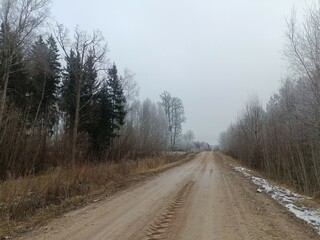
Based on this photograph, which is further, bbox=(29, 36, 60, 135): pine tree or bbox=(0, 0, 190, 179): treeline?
bbox=(29, 36, 60, 135): pine tree

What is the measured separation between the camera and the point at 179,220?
8570 mm

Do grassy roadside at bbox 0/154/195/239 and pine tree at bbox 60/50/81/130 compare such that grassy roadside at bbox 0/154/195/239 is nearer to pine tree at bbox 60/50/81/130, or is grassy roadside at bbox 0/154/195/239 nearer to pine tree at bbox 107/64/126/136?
pine tree at bbox 60/50/81/130

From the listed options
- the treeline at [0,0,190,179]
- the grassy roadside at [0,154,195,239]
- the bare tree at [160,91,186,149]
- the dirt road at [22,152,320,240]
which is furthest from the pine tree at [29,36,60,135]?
the bare tree at [160,91,186,149]

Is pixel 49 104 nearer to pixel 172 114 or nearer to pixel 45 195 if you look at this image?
pixel 45 195

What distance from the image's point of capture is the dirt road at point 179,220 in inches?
283

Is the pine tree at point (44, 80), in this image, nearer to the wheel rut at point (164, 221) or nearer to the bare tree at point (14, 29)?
the bare tree at point (14, 29)

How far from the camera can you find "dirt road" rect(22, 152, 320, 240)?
7.19 m

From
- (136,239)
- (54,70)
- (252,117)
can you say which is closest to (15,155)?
(136,239)

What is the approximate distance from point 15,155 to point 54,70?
2333cm

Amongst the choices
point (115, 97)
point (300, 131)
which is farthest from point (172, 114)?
point (300, 131)

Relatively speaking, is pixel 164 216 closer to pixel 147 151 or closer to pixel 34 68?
pixel 34 68

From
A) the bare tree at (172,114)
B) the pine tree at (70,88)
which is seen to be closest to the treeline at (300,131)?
the pine tree at (70,88)

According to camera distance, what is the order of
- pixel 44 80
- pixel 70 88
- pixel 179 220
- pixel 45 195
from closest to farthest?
pixel 179 220 → pixel 45 195 → pixel 70 88 → pixel 44 80

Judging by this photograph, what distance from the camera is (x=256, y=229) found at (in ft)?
25.0
